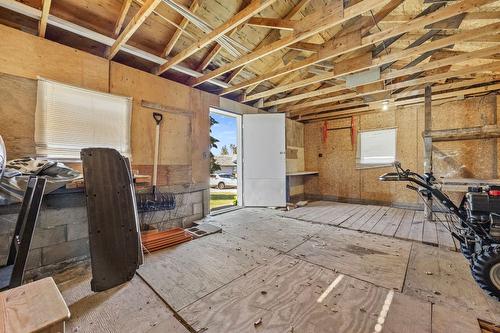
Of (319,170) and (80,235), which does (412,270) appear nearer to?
(80,235)

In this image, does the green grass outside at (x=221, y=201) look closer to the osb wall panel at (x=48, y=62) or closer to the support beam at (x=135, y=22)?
the osb wall panel at (x=48, y=62)

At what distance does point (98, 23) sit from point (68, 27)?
14.0 inches

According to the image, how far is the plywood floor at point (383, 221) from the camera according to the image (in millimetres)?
2979

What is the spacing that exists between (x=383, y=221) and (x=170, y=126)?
4.15 m

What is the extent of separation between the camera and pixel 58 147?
7.64ft

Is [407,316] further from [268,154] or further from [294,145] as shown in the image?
[294,145]

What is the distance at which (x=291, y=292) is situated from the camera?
174cm

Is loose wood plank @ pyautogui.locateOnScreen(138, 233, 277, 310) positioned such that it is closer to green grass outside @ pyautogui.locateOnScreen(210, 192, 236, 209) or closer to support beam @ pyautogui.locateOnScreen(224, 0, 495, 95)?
support beam @ pyautogui.locateOnScreen(224, 0, 495, 95)

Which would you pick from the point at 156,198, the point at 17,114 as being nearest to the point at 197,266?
the point at 156,198

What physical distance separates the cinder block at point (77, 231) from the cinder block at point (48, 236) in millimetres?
50

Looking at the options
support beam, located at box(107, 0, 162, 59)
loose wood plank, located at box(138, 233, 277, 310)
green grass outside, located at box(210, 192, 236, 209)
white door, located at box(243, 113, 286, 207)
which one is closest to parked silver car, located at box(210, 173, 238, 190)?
green grass outside, located at box(210, 192, 236, 209)

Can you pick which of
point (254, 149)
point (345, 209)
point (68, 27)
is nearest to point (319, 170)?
point (345, 209)

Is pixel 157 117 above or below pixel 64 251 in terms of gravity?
above

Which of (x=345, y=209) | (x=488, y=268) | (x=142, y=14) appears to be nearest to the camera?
(x=488, y=268)
